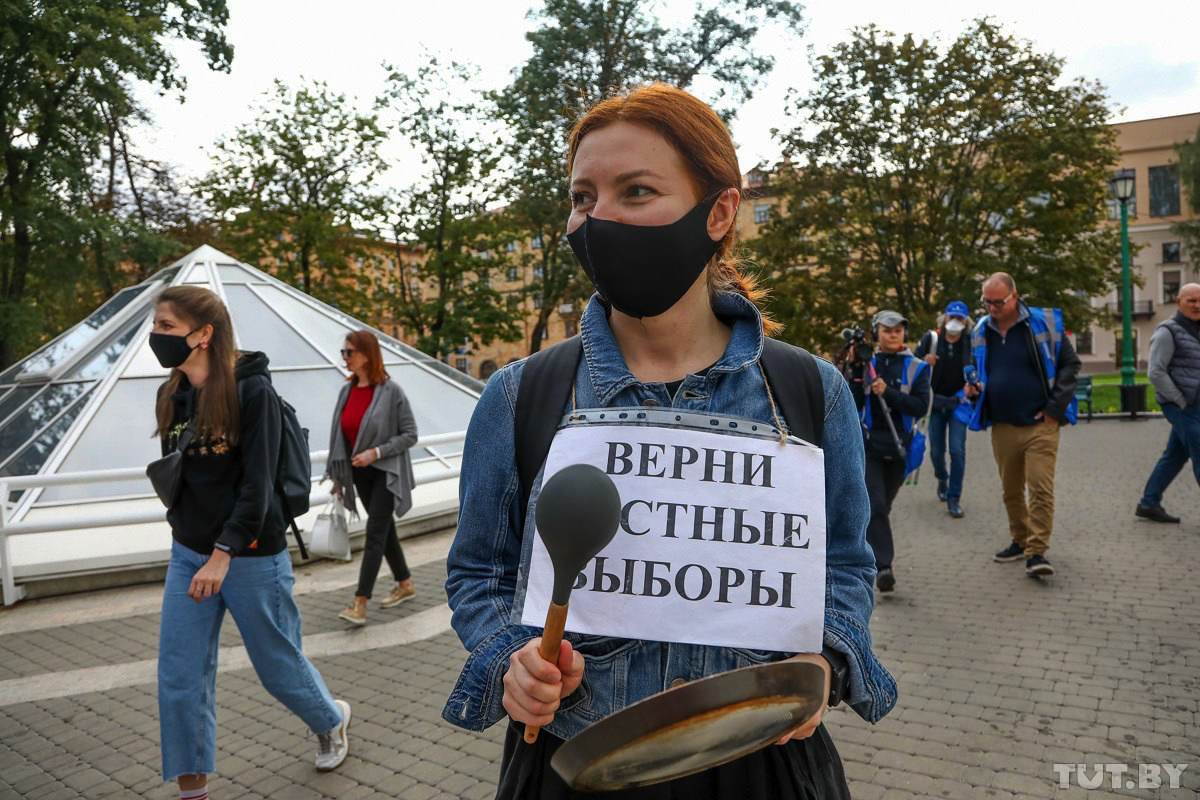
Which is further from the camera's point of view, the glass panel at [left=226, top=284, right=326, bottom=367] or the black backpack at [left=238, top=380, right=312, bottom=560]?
the glass panel at [left=226, top=284, right=326, bottom=367]

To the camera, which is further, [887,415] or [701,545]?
[887,415]

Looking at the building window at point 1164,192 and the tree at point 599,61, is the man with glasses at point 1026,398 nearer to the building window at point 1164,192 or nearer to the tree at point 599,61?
the tree at point 599,61

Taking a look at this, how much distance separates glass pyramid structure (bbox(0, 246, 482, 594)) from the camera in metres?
8.53

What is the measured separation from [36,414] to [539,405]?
11.0 metres

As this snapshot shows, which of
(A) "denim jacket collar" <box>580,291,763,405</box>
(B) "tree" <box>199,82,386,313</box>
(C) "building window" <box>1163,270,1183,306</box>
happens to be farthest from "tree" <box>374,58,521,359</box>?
(C) "building window" <box>1163,270,1183,306</box>

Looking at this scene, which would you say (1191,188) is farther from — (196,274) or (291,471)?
(291,471)

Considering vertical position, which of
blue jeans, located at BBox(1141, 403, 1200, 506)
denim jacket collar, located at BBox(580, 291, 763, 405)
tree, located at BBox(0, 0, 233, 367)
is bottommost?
blue jeans, located at BBox(1141, 403, 1200, 506)

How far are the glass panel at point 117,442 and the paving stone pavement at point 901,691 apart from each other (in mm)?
2003

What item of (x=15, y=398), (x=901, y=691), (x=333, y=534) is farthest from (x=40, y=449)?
(x=901, y=691)

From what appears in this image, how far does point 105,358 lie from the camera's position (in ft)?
37.9

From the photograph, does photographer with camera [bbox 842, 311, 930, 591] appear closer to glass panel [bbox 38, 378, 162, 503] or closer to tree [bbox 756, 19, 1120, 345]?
glass panel [bbox 38, 378, 162, 503]

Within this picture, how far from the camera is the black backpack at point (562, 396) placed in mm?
1672

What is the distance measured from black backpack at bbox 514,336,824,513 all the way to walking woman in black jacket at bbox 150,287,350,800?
236 cm

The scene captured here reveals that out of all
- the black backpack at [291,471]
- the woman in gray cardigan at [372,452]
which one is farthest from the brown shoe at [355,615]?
the black backpack at [291,471]
